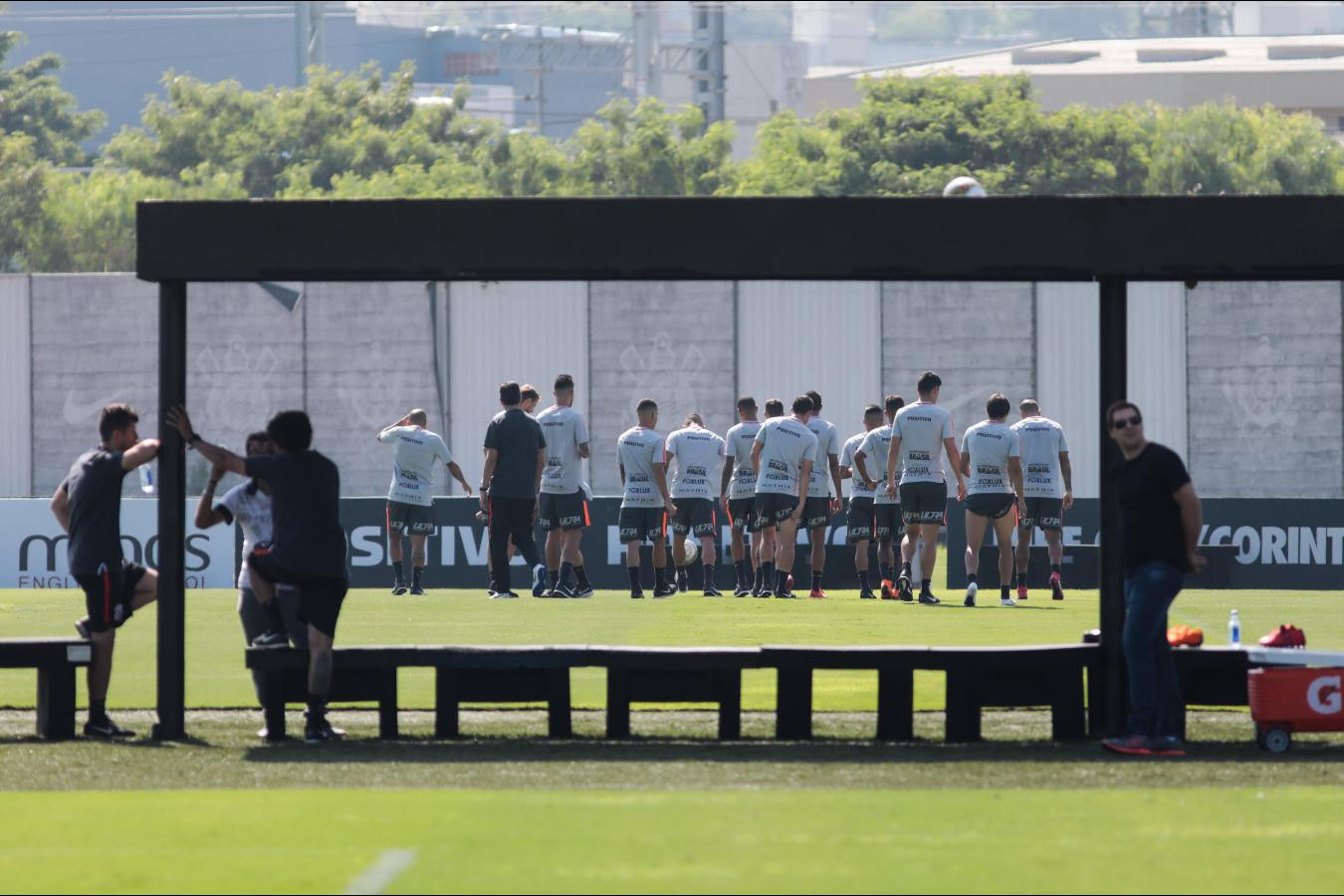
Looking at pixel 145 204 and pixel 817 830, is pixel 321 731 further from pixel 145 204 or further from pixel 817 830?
pixel 817 830

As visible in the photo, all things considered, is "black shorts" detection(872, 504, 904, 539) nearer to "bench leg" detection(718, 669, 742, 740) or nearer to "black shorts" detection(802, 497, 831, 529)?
"black shorts" detection(802, 497, 831, 529)

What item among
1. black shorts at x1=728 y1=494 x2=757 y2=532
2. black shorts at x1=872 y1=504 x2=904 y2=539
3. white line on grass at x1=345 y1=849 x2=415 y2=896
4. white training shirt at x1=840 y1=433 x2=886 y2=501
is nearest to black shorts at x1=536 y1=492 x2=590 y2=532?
black shorts at x1=728 y1=494 x2=757 y2=532

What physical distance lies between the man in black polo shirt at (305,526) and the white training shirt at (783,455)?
961 cm

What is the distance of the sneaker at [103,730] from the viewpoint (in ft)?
36.3

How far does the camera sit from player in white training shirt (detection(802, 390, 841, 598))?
20312mm

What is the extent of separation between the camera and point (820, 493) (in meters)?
20.3

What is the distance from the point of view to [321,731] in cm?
1072

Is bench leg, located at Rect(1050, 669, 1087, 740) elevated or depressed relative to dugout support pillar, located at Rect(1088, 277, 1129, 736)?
depressed

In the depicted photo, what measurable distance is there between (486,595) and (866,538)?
3.71 m

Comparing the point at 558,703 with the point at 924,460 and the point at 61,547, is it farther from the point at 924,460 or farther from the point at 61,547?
the point at 61,547

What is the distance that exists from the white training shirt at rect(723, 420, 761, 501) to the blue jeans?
10.6 meters

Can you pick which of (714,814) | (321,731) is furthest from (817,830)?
(321,731)

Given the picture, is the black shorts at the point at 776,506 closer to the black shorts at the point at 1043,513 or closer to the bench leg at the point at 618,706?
the black shorts at the point at 1043,513

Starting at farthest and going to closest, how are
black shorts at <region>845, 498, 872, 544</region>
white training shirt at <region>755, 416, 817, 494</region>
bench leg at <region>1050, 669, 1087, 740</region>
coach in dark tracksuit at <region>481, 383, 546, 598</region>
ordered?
1. black shorts at <region>845, 498, 872, 544</region>
2. white training shirt at <region>755, 416, 817, 494</region>
3. coach in dark tracksuit at <region>481, 383, 546, 598</region>
4. bench leg at <region>1050, 669, 1087, 740</region>
